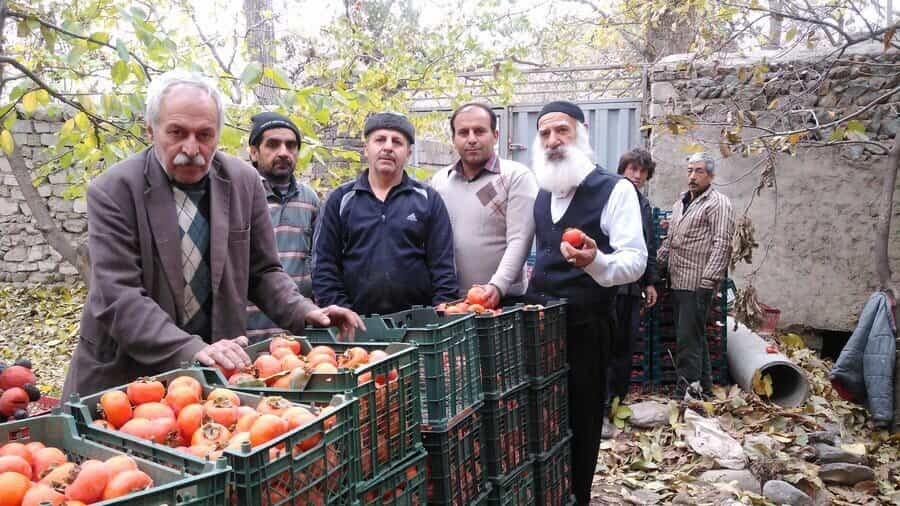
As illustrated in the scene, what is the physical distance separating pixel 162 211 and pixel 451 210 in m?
2.16

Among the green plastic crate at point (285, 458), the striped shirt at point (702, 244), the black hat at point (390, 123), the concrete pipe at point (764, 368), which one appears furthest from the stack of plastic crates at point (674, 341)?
the green plastic crate at point (285, 458)

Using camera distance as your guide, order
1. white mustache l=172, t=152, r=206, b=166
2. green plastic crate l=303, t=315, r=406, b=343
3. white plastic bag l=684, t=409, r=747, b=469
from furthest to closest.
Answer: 1. white plastic bag l=684, t=409, r=747, b=469
2. green plastic crate l=303, t=315, r=406, b=343
3. white mustache l=172, t=152, r=206, b=166

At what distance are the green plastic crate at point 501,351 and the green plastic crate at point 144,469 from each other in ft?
5.64

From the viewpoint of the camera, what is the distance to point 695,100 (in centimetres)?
899

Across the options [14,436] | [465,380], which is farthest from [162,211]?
[465,380]

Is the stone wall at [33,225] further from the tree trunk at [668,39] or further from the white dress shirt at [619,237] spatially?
the tree trunk at [668,39]

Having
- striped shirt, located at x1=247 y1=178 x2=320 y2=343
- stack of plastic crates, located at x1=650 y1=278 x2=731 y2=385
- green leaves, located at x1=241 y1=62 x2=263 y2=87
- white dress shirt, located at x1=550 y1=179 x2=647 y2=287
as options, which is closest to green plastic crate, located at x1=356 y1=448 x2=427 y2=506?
white dress shirt, located at x1=550 y1=179 x2=647 y2=287

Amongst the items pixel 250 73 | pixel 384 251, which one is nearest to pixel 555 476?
pixel 384 251

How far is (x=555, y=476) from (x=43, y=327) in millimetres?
8594

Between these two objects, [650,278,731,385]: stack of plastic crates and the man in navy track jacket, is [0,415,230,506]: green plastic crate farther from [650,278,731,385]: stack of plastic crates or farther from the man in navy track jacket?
[650,278,731,385]: stack of plastic crates

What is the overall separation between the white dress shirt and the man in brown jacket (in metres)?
1.41

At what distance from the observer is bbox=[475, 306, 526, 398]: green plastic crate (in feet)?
10.3

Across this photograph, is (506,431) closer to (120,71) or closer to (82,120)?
(120,71)

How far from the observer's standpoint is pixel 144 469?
155 centimetres
